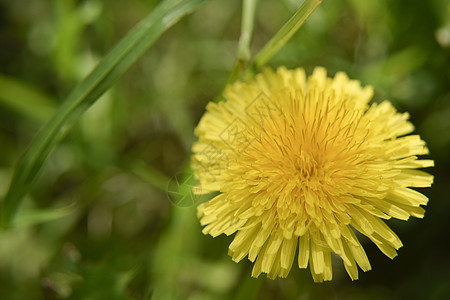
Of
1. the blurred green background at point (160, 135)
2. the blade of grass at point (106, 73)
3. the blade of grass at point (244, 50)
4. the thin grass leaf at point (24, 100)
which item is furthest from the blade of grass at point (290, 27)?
the thin grass leaf at point (24, 100)

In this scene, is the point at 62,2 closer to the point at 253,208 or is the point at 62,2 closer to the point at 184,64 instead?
the point at 184,64

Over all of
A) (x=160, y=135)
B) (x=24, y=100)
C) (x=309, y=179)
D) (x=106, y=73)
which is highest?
(x=24, y=100)

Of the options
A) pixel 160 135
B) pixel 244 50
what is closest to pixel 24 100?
pixel 160 135

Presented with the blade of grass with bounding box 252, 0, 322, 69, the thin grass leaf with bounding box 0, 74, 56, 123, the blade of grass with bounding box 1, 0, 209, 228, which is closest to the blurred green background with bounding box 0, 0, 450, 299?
the thin grass leaf with bounding box 0, 74, 56, 123

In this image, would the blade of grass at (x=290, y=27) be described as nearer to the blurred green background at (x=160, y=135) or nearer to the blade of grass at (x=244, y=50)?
the blade of grass at (x=244, y=50)

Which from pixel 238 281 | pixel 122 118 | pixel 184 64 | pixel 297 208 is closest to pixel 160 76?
pixel 184 64

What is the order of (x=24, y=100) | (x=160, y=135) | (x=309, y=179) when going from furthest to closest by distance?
(x=160, y=135)
(x=24, y=100)
(x=309, y=179)

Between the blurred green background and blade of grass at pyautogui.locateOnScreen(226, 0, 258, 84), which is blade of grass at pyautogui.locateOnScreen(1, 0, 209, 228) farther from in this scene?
the blurred green background

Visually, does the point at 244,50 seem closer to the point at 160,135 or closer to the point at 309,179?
the point at 309,179
